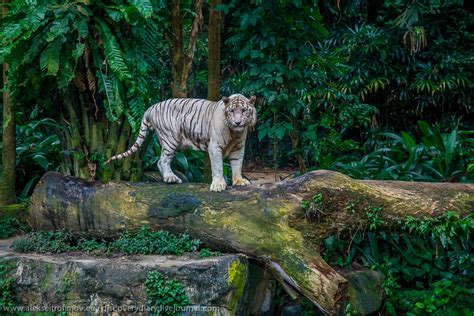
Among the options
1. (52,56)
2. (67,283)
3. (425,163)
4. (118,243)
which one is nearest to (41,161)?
(52,56)

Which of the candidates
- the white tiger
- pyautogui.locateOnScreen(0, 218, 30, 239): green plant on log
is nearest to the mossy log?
the white tiger

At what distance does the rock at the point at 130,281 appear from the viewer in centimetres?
432

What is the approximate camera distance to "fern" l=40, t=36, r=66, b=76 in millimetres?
5039

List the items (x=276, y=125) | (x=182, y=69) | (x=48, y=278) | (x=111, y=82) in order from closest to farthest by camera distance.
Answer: (x=48, y=278), (x=111, y=82), (x=276, y=125), (x=182, y=69)

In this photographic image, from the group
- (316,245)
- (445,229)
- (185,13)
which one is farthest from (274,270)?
(185,13)

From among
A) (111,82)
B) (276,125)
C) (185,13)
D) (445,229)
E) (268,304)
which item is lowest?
(268,304)

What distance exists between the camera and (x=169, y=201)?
5.00 m

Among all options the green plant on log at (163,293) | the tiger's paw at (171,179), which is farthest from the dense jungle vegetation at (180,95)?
the green plant on log at (163,293)

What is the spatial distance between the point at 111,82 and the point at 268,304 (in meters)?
2.68

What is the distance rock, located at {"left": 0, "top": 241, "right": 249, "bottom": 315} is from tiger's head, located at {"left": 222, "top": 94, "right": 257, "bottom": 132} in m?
1.18

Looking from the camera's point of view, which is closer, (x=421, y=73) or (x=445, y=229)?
(x=445, y=229)

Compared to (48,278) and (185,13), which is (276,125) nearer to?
(185,13)

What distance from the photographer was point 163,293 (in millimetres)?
4254

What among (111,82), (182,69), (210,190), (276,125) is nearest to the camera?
(210,190)
